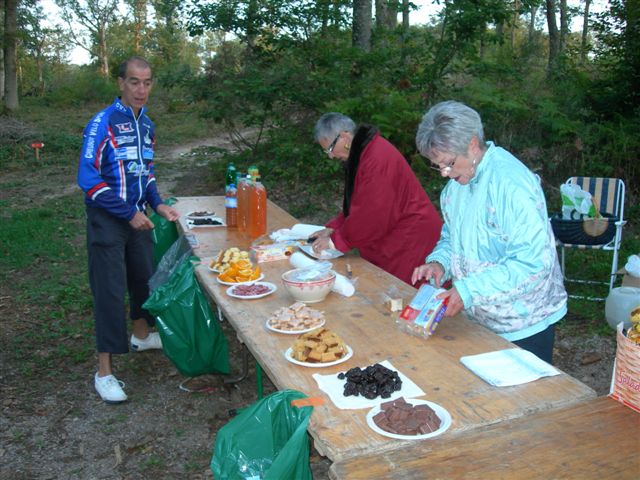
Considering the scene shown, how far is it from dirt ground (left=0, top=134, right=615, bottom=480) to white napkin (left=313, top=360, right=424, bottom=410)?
1.47m

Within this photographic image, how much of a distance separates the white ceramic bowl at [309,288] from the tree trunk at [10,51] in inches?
718

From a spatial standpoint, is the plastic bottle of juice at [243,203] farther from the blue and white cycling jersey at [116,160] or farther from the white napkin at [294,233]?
the blue and white cycling jersey at [116,160]

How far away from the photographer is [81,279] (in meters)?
6.16

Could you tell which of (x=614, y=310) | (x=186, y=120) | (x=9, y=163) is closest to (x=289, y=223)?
(x=614, y=310)

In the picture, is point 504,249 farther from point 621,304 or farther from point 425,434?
point 621,304

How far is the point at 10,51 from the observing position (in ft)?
58.3

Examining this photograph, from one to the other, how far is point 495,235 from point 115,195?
2236mm

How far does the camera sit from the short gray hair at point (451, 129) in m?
2.19

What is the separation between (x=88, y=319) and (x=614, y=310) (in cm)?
427

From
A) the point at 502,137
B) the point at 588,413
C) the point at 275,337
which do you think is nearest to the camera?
the point at 588,413

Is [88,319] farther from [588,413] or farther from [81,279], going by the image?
[588,413]

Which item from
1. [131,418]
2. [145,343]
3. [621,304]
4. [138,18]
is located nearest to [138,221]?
[131,418]

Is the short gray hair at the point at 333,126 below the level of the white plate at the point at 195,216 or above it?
above

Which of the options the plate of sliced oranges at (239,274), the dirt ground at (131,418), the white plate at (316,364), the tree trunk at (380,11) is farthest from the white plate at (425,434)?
the tree trunk at (380,11)
